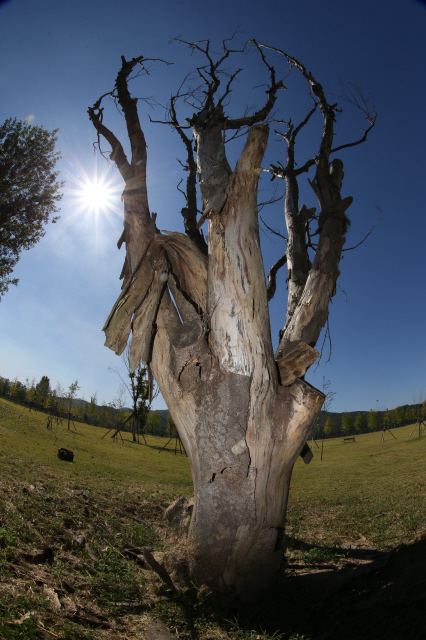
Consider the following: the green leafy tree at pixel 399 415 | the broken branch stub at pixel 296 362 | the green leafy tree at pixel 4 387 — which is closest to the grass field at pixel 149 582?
the broken branch stub at pixel 296 362

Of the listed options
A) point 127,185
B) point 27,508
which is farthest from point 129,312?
point 27,508

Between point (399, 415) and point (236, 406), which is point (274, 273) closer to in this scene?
point (236, 406)

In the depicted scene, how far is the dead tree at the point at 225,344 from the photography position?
294 centimetres

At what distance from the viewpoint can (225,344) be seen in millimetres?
3266

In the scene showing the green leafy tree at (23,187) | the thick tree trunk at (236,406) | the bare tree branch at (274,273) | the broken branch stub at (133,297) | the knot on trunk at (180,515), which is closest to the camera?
the thick tree trunk at (236,406)

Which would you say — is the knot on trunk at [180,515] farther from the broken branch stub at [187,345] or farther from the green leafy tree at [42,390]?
the green leafy tree at [42,390]

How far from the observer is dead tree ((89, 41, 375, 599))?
2938 mm

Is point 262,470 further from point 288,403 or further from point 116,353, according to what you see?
point 116,353

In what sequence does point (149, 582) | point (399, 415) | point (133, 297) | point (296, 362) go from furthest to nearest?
point (399, 415) < point (133, 297) < point (296, 362) < point (149, 582)

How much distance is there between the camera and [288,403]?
3.23m

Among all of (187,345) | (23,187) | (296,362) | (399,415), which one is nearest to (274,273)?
(296,362)

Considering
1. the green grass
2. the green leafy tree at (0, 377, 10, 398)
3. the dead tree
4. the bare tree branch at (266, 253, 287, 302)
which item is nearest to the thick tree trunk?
the dead tree

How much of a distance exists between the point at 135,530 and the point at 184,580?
2047 mm

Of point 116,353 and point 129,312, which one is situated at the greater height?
point 129,312
